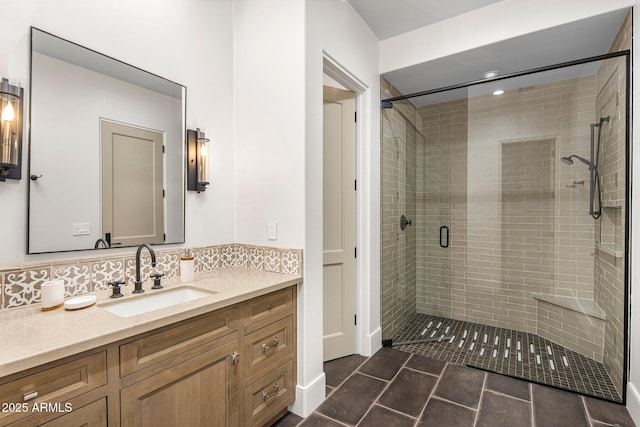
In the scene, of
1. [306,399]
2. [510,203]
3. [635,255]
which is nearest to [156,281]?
[306,399]

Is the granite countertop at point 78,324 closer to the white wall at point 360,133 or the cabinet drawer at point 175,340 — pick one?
the cabinet drawer at point 175,340

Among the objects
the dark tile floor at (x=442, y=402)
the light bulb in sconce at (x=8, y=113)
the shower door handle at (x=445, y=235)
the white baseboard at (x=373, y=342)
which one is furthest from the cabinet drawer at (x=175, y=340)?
the shower door handle at (x=445, y=235)

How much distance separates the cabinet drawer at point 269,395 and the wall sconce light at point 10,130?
4.96 feet

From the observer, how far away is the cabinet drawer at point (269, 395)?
64.9 inches

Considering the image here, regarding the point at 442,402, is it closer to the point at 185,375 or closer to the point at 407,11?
the point at 185,375

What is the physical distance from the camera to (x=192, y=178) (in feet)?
6.70

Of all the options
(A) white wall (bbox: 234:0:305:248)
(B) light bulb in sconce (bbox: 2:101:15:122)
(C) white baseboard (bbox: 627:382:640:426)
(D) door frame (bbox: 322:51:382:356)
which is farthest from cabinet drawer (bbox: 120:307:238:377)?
(C) white baseboard (bbox: 627:382:640:426)

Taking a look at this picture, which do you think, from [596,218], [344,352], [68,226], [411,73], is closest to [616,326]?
[596,218]

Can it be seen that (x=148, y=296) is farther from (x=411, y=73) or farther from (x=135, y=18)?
(x=411, y=73)

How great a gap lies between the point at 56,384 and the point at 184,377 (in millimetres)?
472

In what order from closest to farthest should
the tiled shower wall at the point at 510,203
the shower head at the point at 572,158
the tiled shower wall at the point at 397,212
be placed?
the shower head at the point at 572,158 < the tiled shower wall at the point at 510,203 < the tiled shower wall at the point at 397,212

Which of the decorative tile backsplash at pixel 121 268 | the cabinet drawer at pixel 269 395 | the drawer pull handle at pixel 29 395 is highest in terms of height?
the decorative tile backsplash at pixel 121 268

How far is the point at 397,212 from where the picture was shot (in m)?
3.24

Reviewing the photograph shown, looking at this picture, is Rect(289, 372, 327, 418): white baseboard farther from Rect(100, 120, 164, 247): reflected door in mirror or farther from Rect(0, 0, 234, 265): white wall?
Rect(100, 120, 164, 247): reflected door in mirror
